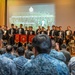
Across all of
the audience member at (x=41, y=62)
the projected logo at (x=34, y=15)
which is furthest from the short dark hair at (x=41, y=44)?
the projected logo at (x=34, y=15)

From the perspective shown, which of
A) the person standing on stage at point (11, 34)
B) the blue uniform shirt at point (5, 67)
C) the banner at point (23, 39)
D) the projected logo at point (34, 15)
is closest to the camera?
the blue uniform shirt at point (5, 67)

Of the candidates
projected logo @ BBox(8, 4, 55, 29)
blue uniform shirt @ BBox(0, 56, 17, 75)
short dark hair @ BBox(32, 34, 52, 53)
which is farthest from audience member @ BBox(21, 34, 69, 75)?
projected logo @ BBox(8, 4, 55, 29)

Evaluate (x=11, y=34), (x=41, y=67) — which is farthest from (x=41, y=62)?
(x=11, y=34)

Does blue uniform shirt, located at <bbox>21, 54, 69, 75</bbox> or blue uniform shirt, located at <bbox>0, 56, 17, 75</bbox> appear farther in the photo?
blue uniform shirt, located at <bbox>0, 56, 17, 75</bbox>

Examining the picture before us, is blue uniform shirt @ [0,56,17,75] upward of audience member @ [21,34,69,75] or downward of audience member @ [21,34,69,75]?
downward

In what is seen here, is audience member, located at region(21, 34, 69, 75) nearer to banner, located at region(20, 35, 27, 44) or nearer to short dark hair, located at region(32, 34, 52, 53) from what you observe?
short dark hair, located at region(32, 34, 52, 53)

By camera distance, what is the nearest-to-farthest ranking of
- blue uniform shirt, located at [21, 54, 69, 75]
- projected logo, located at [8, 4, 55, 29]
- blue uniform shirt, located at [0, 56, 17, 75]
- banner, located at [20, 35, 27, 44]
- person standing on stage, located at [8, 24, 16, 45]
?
blue uniform shirt, located at [21, 54, 69, 75]
blue uniform shirt, located at [0, 56, 17, 75]
banner, located at [20, 35, 27, 44]
person standing on stage, located at [8, 24, 16, 45]
projected logo, located at [8, 4, 55, 29]

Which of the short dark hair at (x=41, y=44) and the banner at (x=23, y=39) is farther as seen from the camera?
the banner at (x=23, y=39)

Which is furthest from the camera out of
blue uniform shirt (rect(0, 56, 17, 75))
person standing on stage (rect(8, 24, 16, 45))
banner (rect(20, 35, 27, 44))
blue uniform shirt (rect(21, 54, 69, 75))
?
person standing on stage (rect(8, 24, 16, 45))

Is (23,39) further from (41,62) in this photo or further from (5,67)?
(41,62)

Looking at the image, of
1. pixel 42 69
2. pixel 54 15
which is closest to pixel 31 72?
pixel 42 69

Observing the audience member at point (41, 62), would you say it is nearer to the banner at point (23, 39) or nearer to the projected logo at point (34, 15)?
the banner at point (23, 39)

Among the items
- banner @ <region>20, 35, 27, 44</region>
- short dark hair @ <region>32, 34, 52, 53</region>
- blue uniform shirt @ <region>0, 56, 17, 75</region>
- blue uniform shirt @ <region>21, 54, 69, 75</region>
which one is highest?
short dark hair @ <region>32, 34, 52, 53</region>

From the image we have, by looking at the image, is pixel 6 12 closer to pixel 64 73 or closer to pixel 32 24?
pixel 32 24
